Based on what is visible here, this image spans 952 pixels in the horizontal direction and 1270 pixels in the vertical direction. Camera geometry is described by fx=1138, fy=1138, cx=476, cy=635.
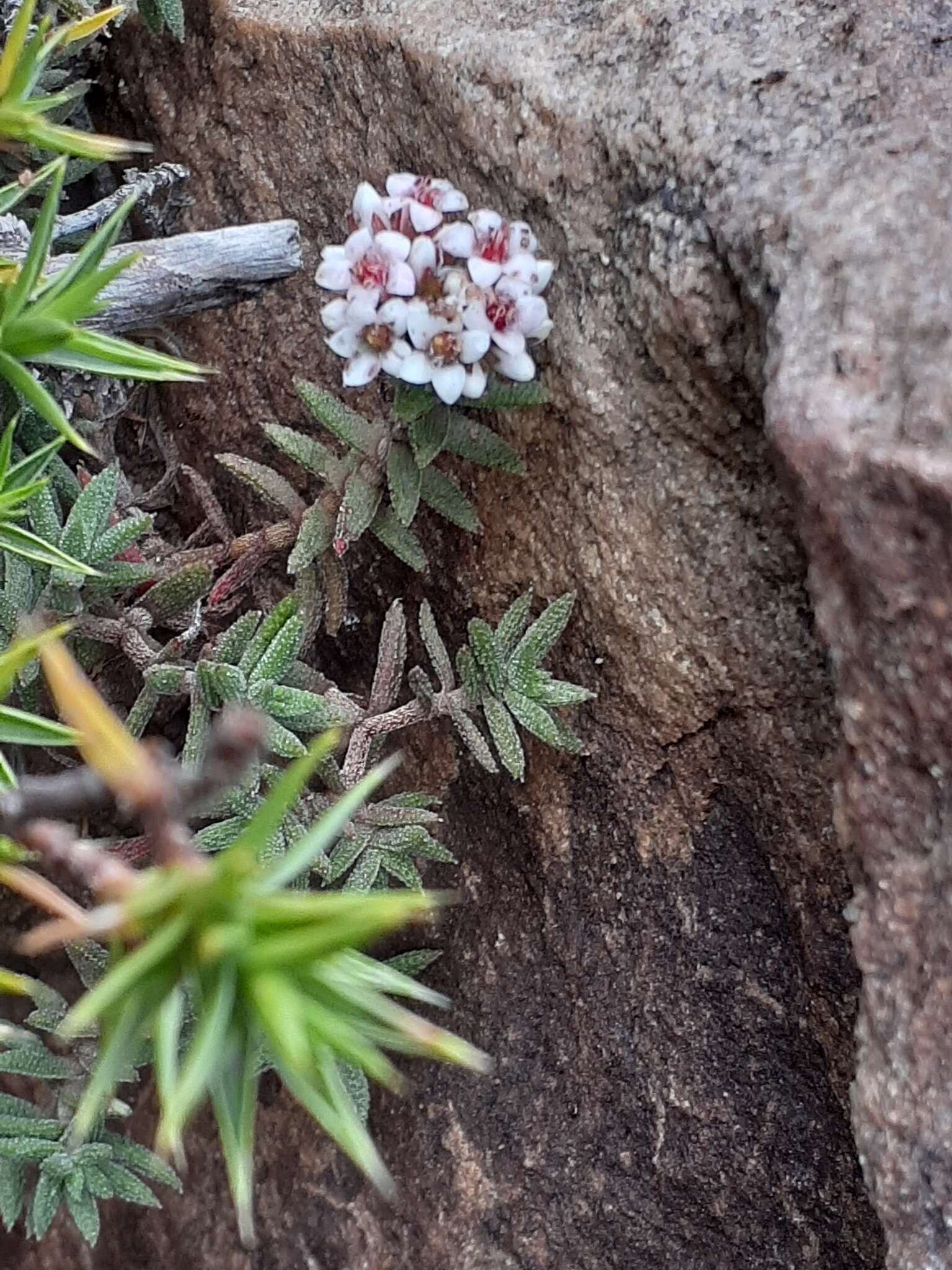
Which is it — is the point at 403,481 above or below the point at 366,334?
below

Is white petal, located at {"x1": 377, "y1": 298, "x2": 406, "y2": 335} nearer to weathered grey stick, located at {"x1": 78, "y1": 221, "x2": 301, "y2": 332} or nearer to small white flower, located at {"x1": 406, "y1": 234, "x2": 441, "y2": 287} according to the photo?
small white flower, located at {"x1": 406, "y1": 234, "x2": 441, "y2": 287}

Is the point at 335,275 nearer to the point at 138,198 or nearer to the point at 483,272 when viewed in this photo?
the point at 483,272

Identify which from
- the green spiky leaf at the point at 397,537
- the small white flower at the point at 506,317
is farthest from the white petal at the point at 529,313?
the green spiky leaf at the point at 397,537

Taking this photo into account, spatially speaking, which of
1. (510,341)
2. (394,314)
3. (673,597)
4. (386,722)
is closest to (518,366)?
(510,341)

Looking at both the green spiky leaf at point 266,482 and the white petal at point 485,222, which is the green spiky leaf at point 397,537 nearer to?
the green spiky leaf at point 266,482

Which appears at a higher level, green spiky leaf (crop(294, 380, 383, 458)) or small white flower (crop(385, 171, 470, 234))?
small white flower (crop(385, 171, 470, 234))

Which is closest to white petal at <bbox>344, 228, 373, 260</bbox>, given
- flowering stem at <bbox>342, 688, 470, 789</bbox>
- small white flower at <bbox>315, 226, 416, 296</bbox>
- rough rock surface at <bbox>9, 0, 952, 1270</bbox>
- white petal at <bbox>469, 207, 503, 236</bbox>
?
small white flower at <bbox>315, 226, 416, 296</bbox>
